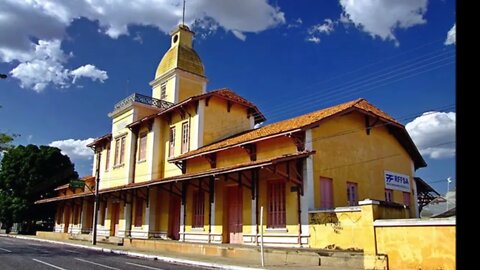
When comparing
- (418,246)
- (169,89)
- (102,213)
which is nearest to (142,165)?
(169,89)

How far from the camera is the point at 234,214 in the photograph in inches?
768

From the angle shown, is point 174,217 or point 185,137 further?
point 185,137

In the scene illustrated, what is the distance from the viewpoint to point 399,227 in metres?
11.6

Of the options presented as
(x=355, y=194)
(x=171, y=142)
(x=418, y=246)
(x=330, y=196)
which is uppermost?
(x=171, y=142)

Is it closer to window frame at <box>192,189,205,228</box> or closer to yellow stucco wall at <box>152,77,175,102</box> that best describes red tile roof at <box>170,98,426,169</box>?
window frame at <box>192,189,205,228</box>

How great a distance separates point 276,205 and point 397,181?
7.15 meters

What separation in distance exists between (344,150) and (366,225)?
5884mm

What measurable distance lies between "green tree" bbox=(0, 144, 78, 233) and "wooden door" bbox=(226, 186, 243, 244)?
28012mm

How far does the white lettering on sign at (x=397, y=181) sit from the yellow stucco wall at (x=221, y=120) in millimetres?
9157

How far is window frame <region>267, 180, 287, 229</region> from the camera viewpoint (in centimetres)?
1688

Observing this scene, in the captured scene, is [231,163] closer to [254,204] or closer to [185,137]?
[254,204]

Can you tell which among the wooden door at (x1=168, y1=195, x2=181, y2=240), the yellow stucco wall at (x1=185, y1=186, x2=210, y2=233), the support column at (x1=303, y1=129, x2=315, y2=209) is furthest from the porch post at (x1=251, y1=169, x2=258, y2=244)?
the wooden door at (x1=168, y1=195, x2=181, y2=240)

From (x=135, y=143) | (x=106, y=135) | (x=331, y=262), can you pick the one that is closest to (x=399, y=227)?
(x=331, y=262)
